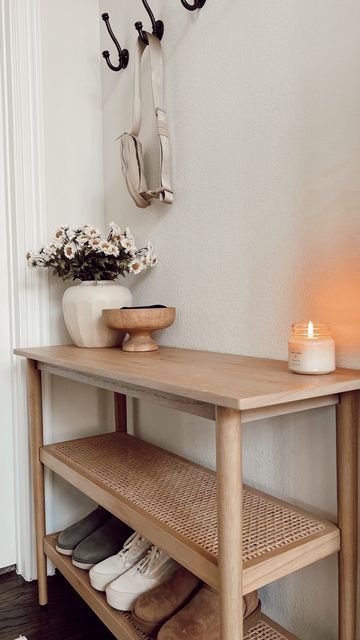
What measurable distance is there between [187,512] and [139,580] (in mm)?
266

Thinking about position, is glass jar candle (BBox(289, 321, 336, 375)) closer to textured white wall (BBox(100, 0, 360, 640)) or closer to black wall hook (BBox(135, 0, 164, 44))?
textured white wall (BBox(100, 0, 360, 640))

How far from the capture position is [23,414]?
1492mm

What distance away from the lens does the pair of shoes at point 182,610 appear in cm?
92

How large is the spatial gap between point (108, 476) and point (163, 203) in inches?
29.5

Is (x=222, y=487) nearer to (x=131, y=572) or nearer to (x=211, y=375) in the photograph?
(x=211, y=375)

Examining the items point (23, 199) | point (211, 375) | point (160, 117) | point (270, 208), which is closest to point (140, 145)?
point (160, 117)

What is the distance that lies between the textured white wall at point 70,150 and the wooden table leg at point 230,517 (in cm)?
98

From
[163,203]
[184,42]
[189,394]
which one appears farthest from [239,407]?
[184,42]

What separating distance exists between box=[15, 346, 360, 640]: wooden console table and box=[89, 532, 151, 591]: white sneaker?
0.03m

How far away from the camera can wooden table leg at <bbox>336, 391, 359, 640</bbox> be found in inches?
33.7

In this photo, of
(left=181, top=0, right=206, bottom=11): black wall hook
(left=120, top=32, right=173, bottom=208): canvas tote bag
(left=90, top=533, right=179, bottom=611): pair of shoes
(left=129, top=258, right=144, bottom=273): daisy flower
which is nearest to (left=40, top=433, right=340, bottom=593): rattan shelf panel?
(left=90, top=533, right=179, bottom=611): pair of shoes

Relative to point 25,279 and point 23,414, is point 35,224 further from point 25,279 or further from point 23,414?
point 23,414

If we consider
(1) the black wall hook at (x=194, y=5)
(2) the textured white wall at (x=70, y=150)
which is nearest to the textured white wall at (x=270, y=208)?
(1) the black wall hook at (x=194, y=5)

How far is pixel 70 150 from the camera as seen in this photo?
62.2 inches
